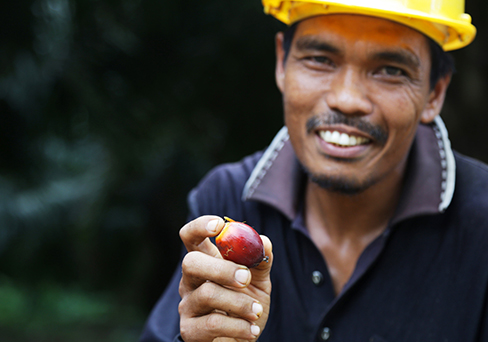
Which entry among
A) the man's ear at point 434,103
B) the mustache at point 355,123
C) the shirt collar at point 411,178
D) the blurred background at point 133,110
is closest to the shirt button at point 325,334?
the shirt collar at point 411,178

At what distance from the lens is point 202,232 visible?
3.96ft

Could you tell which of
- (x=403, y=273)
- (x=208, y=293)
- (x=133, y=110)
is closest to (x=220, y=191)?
(x=403, y=273)

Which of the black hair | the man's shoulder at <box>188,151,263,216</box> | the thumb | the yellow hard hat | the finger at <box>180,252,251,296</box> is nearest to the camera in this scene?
the finger at <box>180,252,251,296</box>

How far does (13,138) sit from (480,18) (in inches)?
141

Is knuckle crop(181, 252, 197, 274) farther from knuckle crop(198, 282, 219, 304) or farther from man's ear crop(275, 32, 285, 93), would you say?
man's ear crop(275, 32, 285, 93)

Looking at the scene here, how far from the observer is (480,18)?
3.18m

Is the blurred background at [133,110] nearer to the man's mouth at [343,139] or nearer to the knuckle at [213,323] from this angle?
the man's mouth at [343,139]

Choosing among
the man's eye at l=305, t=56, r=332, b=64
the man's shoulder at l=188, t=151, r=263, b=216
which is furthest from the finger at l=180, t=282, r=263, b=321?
the man's eye at l=305, t=56, r=332, b=64

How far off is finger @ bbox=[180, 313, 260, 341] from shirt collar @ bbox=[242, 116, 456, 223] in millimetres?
716

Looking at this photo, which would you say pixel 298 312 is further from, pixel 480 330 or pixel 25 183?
pixel 25 183

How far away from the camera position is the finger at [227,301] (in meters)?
1.17

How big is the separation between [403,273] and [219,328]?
2.72ft

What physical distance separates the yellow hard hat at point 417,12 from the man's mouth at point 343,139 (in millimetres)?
406

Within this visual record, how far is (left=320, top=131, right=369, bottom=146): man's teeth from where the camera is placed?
5.62ft
